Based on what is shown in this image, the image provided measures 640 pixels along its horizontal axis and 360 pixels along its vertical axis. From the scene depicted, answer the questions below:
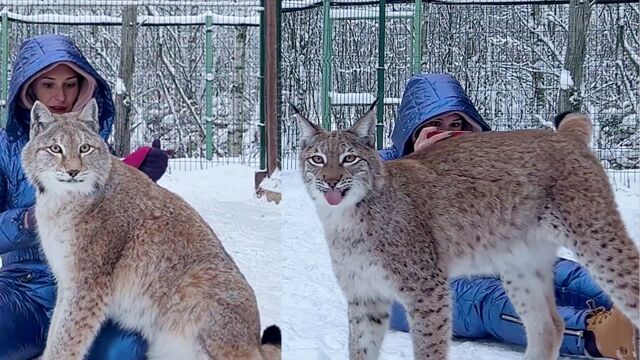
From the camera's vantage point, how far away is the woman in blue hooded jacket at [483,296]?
1.94 m

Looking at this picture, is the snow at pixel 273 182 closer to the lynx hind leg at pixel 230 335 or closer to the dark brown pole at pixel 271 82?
the dark brown pole at pixel 271 82

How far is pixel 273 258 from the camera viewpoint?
2141 mm

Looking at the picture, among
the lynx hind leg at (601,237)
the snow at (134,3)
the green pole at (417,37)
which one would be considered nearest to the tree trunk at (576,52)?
the lynx hind leg at (601,237)

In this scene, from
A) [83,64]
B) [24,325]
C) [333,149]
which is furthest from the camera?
[24,325]

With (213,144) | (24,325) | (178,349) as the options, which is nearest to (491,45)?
(213,144)

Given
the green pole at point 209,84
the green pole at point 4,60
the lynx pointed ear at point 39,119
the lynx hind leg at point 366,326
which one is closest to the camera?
the lynx pointed ear at point 39,119

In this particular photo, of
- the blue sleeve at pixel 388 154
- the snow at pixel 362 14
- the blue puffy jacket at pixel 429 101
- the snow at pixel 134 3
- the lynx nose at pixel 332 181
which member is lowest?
the lynx nose at pixel 332 181

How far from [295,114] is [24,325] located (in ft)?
2.90

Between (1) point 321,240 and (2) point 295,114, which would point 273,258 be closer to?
(1) point 321,240

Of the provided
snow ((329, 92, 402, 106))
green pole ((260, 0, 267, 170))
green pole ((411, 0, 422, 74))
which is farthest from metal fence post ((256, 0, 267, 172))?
green pole ((411, 0, 422, 74))

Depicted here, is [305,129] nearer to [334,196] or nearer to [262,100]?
[334,196]

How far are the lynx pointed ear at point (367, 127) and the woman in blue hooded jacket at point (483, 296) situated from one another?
0.36 ft

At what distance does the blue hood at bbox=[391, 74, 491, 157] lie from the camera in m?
1.92

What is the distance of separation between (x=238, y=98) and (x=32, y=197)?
2.27 ft
